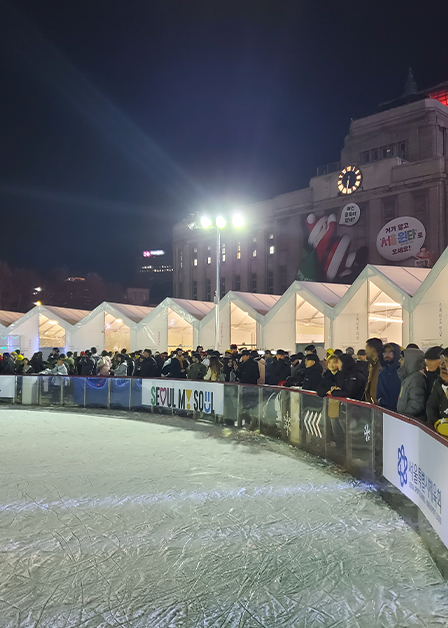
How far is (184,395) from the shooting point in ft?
37.9

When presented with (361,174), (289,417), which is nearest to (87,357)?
(289,417)

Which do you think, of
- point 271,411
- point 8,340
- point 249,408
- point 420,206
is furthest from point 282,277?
point 271,411

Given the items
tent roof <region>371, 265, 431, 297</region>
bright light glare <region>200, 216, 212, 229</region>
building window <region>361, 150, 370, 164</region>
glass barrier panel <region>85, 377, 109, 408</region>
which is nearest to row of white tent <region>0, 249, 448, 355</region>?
tent roof <region>371, 265, 431, 297</region>

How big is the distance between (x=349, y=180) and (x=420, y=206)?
6203mm

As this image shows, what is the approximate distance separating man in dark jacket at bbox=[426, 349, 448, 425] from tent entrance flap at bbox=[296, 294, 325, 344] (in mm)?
15131

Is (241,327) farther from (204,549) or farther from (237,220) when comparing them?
(204,549)

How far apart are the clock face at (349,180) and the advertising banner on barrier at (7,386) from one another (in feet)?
108

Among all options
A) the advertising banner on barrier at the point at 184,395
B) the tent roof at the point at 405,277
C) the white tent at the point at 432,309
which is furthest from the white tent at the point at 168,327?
the advertising banner on barrier at the point at 184,395

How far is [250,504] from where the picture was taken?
5219 mm

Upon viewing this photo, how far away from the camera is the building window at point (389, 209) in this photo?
3862 cm

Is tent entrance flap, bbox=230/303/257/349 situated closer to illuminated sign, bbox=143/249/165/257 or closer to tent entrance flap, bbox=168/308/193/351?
tent entrance flap, bbox=168/308/193/351

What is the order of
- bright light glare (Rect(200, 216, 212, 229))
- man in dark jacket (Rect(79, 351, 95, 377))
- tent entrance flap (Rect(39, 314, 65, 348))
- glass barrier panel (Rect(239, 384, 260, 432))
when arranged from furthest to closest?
tent entrance flap (Rect(39, 314, 65, 348)), bright light glare (Rect(200, 216, 212, 229)), man in dark jacket (Rect(79, 351, 95, 377)), glass barrier panel (Rect(239, 384, 260, 432))

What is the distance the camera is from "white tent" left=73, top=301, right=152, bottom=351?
25469mm

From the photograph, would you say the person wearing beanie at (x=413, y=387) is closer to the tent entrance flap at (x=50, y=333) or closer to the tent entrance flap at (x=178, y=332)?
the tent entrance flap at (x=178, y=332)
